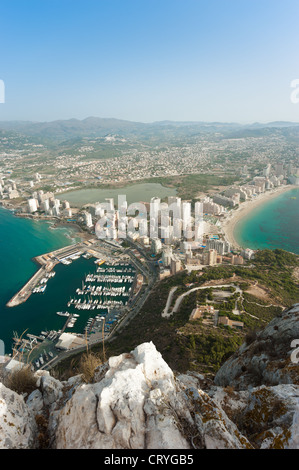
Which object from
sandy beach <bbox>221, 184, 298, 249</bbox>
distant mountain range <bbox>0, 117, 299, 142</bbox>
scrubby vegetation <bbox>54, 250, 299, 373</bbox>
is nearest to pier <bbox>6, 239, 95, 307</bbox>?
scrubby vegetation <bbox>54, 250, 299, 373</bbox>

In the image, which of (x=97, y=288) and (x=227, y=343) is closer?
(x=227, y=343)

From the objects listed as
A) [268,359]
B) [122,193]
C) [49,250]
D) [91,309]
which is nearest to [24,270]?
[49,250]

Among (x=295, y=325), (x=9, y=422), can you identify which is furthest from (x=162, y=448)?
(x=295, y=325)

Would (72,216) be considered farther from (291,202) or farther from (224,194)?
(291,202)

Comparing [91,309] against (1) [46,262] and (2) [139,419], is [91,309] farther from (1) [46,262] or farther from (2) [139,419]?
(2) [139,419]

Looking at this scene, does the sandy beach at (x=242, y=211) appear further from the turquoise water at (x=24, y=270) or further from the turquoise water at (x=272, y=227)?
the turquoise water at (x=24, y=270)

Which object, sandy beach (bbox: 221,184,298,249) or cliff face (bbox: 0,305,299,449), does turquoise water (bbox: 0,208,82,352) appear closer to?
cliff face (bbox: 0,305,299,449)
